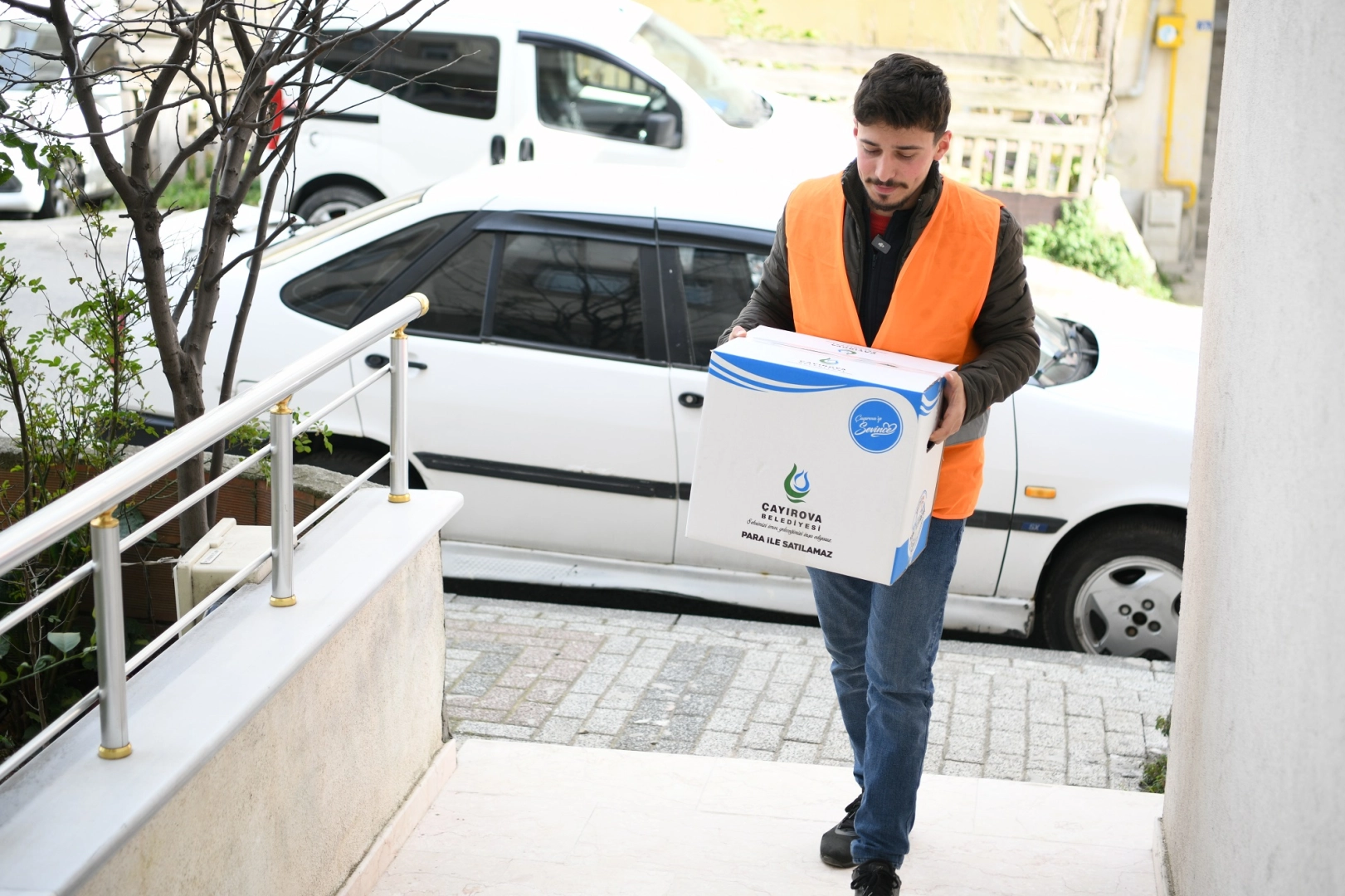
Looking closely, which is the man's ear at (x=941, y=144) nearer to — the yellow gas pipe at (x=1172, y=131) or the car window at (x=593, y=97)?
the car window at (x=593, y=97)

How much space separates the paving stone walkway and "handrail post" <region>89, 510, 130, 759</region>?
79.9 inches

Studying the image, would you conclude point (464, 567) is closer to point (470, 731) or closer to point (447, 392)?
point (447, 392)

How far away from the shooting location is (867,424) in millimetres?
2752

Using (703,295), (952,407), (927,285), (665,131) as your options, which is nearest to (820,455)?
(952,407)

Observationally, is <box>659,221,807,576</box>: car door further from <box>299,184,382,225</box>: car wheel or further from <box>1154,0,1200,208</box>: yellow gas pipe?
<box>1154,0,1200,208</box>: yellow gas pipe

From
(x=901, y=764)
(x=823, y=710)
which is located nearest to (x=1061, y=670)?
(x=823, y=710)

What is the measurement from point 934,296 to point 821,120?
733 cm

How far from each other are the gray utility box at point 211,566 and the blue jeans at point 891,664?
1.31 meters

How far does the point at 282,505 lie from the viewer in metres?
2.78

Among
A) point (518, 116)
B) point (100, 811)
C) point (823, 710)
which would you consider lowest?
point (823, 710)

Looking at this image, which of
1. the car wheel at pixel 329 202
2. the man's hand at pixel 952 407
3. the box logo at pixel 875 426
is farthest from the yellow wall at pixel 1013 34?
the box logo at pixel 875 426

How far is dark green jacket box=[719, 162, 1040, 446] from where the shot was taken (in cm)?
293

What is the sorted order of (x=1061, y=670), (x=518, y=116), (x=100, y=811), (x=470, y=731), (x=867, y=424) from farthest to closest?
(x=518, y=116)
(x=1061, y=670)
(x=470, y=731)
(x=867, y=424)
(x=100, y=811)

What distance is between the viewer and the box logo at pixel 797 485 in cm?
286
